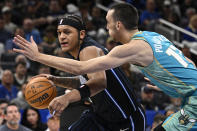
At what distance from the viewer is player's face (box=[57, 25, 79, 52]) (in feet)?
14.8

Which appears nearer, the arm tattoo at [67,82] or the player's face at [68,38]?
the player's face at [68,38]

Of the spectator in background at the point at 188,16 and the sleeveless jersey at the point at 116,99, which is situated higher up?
the sleeveless jersey at the point at 116,99

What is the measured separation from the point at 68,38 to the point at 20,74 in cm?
488

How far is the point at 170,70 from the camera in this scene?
3.76 metres

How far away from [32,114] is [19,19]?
4800 millimetres

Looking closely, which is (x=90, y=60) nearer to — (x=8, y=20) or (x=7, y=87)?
(x=7, y=87)

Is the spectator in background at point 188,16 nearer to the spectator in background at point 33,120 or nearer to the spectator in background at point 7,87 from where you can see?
the spectator in background at point 7,87

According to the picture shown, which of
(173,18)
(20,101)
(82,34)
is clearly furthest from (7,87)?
(173,18)

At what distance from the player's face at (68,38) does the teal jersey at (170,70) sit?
93cm

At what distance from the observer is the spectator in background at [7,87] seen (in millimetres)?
8664

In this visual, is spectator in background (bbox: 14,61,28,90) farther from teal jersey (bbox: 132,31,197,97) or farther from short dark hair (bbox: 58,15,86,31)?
teal jersey (bbox: 132,31,197,97)

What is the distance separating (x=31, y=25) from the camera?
1070cm

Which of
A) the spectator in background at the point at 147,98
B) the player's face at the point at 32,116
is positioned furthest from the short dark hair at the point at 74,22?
the spectator in background at the point at 147,98

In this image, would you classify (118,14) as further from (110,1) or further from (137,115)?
(110,1)
